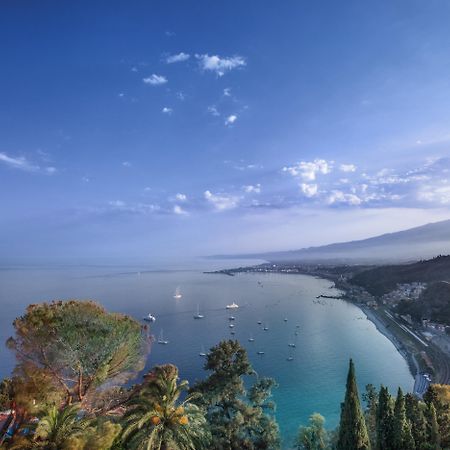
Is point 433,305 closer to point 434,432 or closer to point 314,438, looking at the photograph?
point 314,438

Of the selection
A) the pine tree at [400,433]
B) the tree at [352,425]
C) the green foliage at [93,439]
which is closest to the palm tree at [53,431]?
the green foliage at [93,439]

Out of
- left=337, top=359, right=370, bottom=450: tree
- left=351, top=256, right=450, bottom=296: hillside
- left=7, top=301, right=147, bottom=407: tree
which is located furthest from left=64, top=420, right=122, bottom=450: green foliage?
left=351, top=256, right=450, bottom=296: hillside

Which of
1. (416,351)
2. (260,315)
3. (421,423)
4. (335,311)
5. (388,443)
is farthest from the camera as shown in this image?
(335,311)

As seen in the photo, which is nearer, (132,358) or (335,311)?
(132,358)

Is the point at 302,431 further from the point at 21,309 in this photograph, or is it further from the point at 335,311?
the point at 21,309

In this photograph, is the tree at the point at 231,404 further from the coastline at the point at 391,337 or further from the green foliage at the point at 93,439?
the coastline at the point at 391,337

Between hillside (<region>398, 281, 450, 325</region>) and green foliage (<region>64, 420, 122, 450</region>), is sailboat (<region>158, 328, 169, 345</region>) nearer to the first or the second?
green foliage (<region>64, 420, 122, 450</region>)

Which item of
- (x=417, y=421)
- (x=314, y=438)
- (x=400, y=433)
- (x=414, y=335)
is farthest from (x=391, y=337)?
(x=400, y=433)

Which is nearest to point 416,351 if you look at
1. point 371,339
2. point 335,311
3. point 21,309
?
point 371,339
